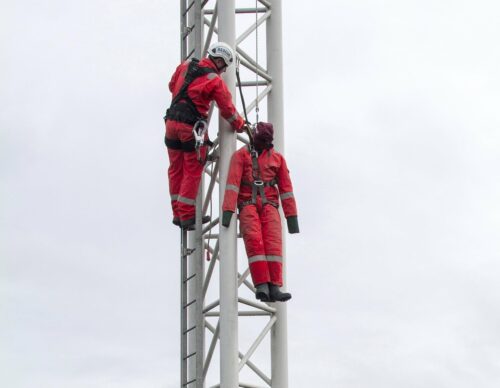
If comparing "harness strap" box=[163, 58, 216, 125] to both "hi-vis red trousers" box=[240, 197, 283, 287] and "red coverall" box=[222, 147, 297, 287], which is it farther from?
"hi-vis red trousers" box=[240, 197, 283, 287]

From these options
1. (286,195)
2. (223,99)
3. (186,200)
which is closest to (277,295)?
(286,195)

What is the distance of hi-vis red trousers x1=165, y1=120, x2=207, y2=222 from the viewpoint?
37.1 feet

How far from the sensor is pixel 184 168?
1141cm

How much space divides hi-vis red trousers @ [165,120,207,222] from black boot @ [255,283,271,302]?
107cm

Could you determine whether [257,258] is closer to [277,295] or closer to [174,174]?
[277,295]

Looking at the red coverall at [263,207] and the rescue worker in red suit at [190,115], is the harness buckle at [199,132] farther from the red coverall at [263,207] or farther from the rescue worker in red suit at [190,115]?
the red coverall at [263,207]

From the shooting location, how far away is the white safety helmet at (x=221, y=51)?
36.1 ft

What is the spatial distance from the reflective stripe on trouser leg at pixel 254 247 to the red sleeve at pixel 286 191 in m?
0.39

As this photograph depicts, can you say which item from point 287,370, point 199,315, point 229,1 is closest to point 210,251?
point 199,315

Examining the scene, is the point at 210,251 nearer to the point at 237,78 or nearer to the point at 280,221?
the point at 280,221

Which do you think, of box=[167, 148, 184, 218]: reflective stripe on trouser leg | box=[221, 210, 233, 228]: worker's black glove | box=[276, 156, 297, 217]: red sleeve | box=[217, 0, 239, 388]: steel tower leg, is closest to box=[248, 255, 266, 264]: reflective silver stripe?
box=[217, 0, 239, 388]: steel tower leg

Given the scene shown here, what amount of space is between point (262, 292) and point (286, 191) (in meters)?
1.08

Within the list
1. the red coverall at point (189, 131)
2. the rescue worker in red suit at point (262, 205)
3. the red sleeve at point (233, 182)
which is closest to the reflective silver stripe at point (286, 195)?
the rescue worker in red suit at point (262, 205)

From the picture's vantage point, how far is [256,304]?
36.8 ft
